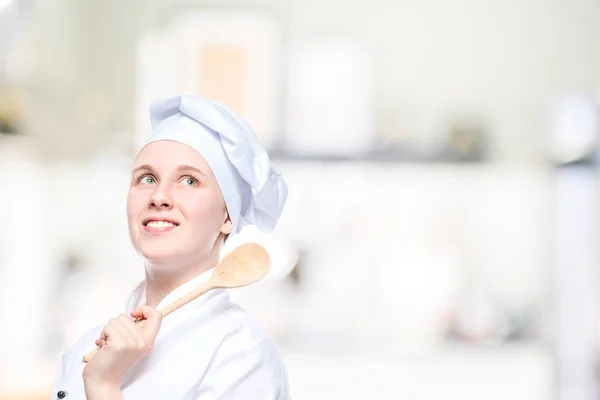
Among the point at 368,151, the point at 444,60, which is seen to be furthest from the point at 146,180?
the point at 444,60

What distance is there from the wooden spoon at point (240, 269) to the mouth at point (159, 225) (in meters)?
0.06

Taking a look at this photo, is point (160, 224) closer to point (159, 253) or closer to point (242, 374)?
point (159, 253)

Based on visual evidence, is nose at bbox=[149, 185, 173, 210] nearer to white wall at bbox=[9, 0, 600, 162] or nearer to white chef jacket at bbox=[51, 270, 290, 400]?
white chef jacket at bbox=[51, 270, 290, 400]

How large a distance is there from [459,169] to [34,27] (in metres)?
1.55

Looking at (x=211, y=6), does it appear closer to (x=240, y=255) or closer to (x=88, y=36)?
(x=88, y=36)

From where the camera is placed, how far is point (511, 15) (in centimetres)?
347

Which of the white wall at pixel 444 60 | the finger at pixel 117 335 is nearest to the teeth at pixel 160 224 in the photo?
the finger at pixel 117 335

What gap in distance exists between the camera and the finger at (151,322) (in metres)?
0.83

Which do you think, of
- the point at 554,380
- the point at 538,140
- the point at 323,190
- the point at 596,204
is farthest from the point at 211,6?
the point at 554,380

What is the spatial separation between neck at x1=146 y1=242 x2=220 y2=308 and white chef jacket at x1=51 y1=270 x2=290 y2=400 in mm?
11

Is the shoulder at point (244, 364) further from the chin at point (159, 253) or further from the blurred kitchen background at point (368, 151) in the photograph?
the blurred kitchen background at point (368, 151)

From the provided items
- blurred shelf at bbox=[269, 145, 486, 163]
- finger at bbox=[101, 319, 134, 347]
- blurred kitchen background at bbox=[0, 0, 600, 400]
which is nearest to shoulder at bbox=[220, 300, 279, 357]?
finger at bbox=[101, 319, 134, 347]

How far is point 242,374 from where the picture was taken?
87cm

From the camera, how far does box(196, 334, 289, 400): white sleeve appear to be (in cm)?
86
